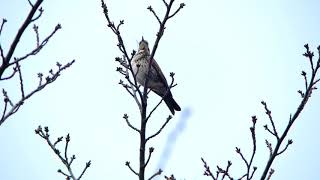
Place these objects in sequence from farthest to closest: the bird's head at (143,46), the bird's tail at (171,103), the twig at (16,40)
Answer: the bird's head at (143,46) < the bird's tail at (171,103) < the twig at (16,40)

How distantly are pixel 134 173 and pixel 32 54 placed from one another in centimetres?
174

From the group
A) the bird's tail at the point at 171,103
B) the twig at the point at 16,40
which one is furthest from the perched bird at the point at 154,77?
the twig at the point at 16,40

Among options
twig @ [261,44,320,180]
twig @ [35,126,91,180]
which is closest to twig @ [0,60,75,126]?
twig @ [35,126,91,180]

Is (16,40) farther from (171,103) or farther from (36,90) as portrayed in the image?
(171,103)

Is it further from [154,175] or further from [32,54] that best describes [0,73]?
[154,175]

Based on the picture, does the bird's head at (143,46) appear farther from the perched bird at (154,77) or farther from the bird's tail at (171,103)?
the bird's tail at (171,103)

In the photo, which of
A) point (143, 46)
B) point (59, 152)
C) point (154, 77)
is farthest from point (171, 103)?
point (59, 152)

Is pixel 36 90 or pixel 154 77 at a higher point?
pixel 154 77

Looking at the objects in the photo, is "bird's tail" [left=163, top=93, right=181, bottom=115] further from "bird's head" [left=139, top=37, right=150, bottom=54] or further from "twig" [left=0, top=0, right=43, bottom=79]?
"twig" [left=0, top=0, right=43, bottom=79]

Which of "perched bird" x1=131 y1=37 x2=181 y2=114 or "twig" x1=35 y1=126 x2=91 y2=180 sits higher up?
"perched bird" x1=131 y1=37 x2=181 y2=114

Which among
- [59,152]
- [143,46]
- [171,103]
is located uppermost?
[143,46]

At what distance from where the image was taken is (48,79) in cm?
565

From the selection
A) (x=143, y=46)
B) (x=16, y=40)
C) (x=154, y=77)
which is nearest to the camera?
(x=16, y=40)

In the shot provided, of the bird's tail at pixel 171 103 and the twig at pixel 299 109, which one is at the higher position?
the bird's tail at pixel 171 103
